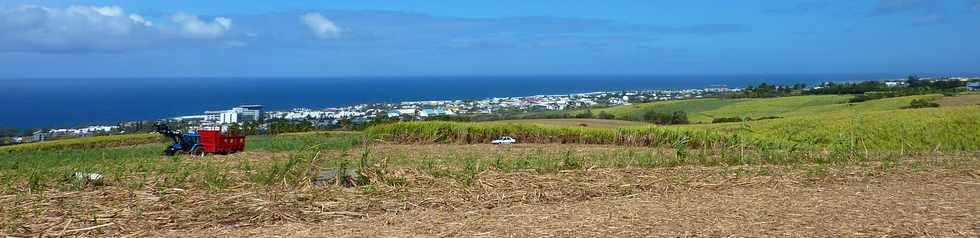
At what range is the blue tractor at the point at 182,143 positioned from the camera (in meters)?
18.6

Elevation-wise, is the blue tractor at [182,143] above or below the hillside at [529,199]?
below

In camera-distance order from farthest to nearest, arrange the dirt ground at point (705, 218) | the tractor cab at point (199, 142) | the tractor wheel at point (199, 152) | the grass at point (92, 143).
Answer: the grass at point (92, 143)
the tractor cab at point (199, 142)
the tractor wheel at point (199, 152)
the dirt ground at point (705, 218)

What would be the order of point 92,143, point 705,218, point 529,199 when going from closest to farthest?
point 705,218, point 529,199, point 92,143

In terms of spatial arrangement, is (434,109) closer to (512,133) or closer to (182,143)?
(512,133)

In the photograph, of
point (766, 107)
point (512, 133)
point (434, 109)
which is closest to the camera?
point (512, 133)

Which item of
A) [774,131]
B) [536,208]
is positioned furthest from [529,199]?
[774,131]

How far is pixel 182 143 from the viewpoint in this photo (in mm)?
19172

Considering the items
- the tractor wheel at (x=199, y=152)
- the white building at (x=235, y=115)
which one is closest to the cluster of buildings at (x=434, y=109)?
the white building at (x=235, y=115)

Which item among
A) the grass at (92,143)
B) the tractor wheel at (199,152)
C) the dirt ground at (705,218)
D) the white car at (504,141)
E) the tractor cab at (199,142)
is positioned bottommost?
the grass at (92,143)

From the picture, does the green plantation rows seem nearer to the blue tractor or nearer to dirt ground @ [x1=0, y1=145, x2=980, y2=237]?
the blue tractor

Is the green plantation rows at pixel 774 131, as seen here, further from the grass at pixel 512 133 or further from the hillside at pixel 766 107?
the hillside at pixel 766 107

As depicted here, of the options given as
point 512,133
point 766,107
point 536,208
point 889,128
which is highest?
point 536,208

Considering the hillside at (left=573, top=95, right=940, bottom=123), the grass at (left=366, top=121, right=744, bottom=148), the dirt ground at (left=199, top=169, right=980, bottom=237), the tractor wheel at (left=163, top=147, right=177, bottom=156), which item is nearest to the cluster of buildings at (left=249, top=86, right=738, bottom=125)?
the hillside at (left=573, top=95, right=940, bottom=123)

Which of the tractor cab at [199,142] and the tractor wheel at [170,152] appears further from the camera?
the tractor cab at [199,142]
